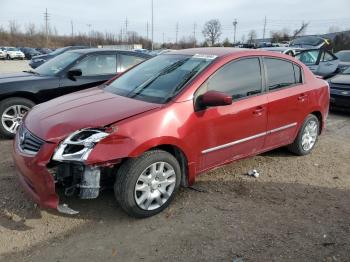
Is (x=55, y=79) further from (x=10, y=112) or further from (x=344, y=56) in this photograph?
(x=344, y=56)

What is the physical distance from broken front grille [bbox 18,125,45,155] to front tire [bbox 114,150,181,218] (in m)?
0.80

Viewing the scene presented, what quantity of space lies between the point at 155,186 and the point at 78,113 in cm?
107

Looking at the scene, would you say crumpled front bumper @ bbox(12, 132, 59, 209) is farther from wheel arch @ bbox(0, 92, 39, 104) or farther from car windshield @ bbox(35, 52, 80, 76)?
car windshield @ bbox(35, 52, 80, 76)

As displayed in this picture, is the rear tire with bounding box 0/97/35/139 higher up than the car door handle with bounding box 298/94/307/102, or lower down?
lower down

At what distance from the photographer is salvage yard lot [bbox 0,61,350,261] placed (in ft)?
10.5

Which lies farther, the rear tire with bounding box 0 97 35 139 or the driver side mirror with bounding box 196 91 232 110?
the rear tire with bounding box 0 97 35 139

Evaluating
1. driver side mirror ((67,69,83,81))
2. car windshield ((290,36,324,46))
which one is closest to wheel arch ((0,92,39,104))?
driver side mirror ((67,69,83,81))

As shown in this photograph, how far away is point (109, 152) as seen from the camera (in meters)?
3.38

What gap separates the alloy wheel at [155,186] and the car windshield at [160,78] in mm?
712

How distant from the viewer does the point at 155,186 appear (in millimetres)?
3777

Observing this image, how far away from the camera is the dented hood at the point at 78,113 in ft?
11.5

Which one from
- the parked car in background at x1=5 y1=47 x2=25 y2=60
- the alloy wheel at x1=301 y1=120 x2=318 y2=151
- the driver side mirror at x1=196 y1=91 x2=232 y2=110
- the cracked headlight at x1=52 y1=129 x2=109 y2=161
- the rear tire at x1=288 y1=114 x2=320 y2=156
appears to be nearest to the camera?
the cracked headlight at x1=52 y1=129 x2=109 y2=161

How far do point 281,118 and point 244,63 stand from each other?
3.17ft

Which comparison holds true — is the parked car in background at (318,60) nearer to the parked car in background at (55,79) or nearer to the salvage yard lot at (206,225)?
the parked car in background at (55,79)
